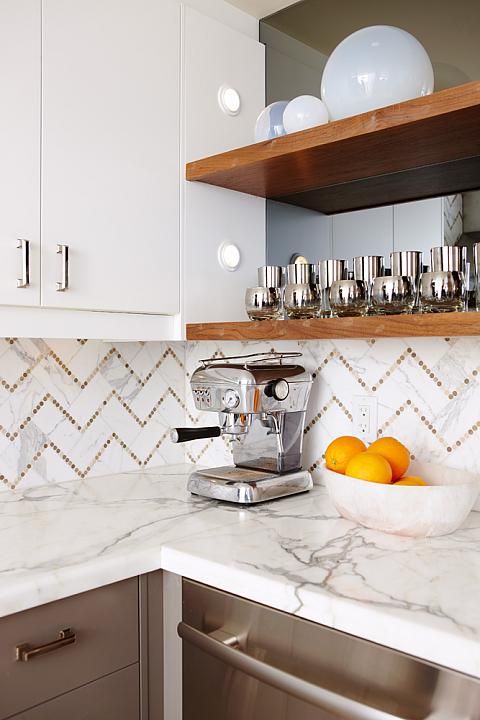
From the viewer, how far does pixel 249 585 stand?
1.18 metres

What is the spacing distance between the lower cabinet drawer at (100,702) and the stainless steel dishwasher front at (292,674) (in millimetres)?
102

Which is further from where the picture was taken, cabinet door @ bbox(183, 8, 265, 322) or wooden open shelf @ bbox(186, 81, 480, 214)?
cabinet door @ bbox(183, 8, 265, 322)

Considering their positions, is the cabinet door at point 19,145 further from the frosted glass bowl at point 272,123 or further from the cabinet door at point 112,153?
the frosted glass bowl at point 272,123

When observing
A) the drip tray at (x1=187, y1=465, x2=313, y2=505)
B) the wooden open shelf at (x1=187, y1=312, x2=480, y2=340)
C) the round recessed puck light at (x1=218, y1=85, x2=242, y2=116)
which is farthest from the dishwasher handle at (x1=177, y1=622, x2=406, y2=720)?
the round recessed puck light at (x1=218, y1=85, x2=242, y2=116)

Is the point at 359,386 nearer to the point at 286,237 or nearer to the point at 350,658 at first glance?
the point at 286,237

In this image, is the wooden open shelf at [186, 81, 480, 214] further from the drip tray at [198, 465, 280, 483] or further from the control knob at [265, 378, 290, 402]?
the drip tray at [198, 465, 280, 483]

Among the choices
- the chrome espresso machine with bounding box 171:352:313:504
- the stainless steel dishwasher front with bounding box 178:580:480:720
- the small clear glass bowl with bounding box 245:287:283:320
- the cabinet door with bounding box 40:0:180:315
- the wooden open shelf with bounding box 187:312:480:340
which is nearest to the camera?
the stainless steel dishwasher front with bounding box 178:580:480:720

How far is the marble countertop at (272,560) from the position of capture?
102 cm

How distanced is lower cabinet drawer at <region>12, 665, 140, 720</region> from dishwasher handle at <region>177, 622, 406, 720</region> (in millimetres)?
133

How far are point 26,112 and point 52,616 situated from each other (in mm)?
992

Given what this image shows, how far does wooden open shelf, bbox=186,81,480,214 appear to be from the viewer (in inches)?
52.8

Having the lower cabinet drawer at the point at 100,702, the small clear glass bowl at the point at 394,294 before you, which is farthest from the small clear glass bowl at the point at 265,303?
the lower cabinet drawer at the point at 100,702

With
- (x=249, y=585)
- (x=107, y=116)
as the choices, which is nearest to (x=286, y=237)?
(x=107, y=116)

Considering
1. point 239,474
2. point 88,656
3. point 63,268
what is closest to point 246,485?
Result: point 239,474
